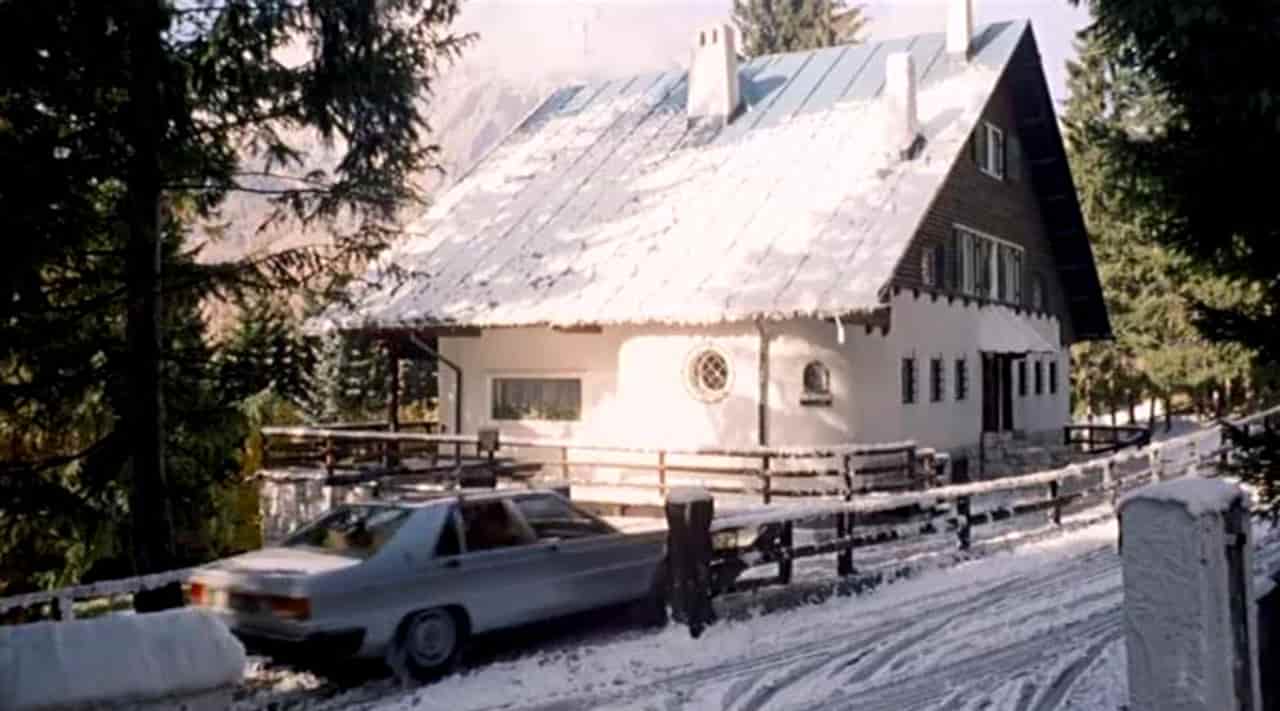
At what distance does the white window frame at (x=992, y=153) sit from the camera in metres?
26.1

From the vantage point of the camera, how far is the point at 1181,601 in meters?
3.85

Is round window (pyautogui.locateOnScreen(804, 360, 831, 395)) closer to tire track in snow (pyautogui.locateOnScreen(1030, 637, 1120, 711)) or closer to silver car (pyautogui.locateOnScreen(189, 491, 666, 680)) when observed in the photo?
silver car (pyautogui.locateOnScreen(189, 491, 666, 680))

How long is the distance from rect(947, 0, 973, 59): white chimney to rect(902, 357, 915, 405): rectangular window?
7852mm

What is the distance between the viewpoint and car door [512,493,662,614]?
10820 millimetres

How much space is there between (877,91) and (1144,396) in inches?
929

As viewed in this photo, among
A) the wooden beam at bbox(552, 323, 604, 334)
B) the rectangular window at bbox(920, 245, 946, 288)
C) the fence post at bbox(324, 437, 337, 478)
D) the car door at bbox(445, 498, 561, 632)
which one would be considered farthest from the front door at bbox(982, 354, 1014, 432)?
the car door at bbox(445, 498, 561, 632)

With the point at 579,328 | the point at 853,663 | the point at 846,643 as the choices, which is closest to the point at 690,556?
the point at 846,643

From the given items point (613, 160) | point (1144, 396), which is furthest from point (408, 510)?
point (1144, 396)

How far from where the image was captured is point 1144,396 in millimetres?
43906

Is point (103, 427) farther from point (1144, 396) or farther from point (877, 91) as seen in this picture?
point (1144, 396)

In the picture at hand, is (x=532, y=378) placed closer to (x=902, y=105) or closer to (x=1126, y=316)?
(x=902, y=105)

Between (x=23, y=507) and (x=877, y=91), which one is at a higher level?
(x=877, y=91)

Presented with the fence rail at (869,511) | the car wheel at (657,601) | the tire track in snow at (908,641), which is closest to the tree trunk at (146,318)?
the fence rail at (869,511)

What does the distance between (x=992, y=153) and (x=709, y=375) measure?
9492 millimetres
